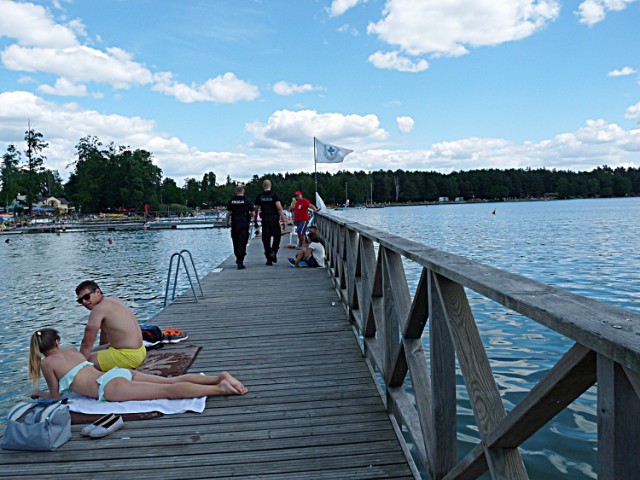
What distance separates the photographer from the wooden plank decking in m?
2.65

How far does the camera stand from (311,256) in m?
11.0

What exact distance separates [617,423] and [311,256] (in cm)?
1000

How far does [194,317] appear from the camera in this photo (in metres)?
6.42

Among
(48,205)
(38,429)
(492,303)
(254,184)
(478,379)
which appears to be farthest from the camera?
(254,184)

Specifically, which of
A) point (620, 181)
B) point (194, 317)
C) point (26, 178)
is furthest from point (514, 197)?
point (194, 317)

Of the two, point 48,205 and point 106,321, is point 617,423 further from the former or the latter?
point 48,205

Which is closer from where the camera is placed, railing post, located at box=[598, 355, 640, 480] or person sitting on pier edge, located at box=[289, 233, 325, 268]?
railing post, located at box=[598, 355, 640, 480]

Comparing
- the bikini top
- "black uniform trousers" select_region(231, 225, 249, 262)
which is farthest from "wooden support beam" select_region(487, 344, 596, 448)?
"black uniform trousers" select_region(231, 225, 249, 262)

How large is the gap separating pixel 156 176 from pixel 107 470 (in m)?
82.3

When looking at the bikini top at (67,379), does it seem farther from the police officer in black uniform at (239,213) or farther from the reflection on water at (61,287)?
the police officer in black uniform at (239,213)

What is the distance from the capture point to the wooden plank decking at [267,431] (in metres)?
2.65

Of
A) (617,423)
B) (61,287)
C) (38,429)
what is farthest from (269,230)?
(617,423)

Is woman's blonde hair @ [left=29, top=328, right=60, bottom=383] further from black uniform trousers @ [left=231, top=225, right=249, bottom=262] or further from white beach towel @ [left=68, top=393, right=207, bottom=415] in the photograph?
black uniform trousers @ [left=231, top=225, right=249, bottom=262]

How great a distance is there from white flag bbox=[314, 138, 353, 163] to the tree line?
5483cm
